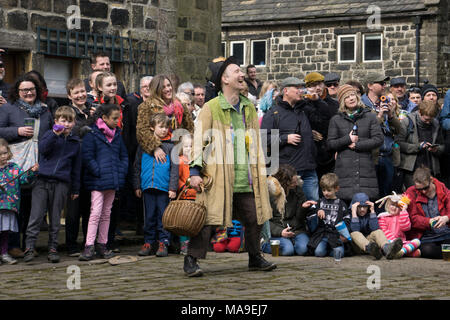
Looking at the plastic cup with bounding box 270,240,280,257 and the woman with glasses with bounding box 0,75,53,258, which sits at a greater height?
the woman with glasses with bounding box 0,75,53,258

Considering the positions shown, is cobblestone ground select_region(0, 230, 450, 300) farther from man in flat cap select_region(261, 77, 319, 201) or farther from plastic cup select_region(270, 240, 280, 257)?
man in flat cap select_region(261, 77, 319, 201)

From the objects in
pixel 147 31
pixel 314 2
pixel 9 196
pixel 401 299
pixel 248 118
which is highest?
pixel 314 2

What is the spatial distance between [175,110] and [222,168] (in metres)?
2.18

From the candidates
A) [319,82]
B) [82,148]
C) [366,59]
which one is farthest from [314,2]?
[82,148]

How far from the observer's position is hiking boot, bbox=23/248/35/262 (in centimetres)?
895

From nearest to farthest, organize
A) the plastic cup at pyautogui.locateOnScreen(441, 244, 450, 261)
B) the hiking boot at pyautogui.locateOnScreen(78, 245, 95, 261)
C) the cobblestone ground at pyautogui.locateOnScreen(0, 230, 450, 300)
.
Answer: the cobblestone ground at pyautogui.locateOnScreen(0, 230, 450, 300) < the hiking boot at pyautogui.locateOnScreen(78, 245, 95, 261) < the plastic cup at pyautogui.locateOnScreen(441, 244, 450, 261)

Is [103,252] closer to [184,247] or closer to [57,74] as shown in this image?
[184,247]

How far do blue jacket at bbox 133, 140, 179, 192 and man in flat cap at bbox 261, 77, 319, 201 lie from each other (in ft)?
4.47

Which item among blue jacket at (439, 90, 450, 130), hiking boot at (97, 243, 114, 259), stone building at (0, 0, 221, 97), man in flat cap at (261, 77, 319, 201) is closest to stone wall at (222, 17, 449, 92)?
stone building at (0, 0, 221, 97)

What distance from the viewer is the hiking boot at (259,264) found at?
27.7 feet

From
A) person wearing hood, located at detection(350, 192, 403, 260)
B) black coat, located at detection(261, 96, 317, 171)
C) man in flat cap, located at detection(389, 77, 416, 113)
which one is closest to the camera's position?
person wearing hood, located at detection(350, 192, 403, 260)

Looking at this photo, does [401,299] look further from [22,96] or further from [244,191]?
[22,96]

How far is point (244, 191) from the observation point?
8266mm

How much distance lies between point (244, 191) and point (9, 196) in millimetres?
2484
